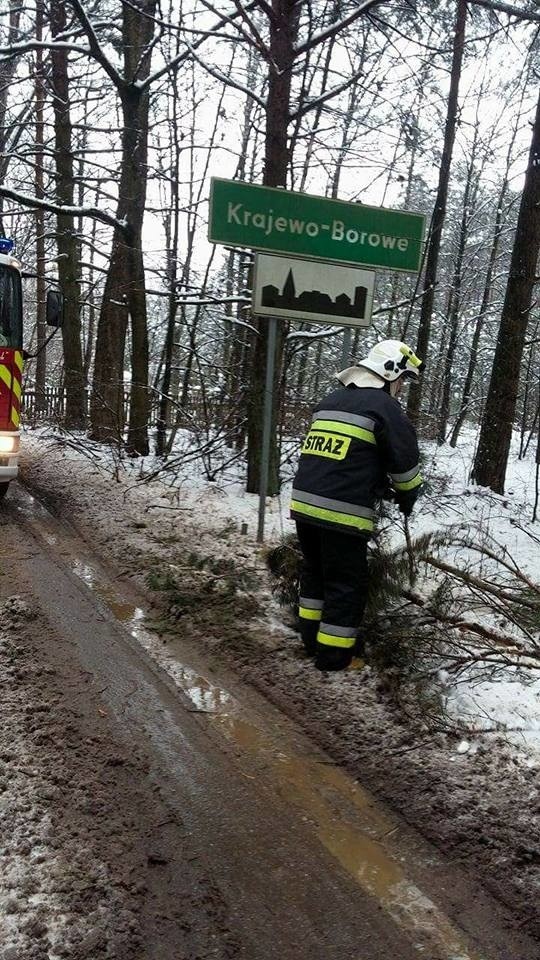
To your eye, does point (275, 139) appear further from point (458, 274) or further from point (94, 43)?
point (458, 274)

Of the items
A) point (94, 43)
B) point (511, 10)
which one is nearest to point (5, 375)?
point (94, 43)

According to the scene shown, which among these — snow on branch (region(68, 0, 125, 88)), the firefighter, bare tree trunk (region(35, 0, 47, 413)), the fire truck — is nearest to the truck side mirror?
the fire truck

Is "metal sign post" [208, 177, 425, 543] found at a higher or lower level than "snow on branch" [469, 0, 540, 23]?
lower

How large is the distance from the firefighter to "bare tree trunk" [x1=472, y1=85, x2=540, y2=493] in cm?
669

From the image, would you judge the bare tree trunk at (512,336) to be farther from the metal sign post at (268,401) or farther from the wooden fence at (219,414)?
the metal sign post at (268,401)

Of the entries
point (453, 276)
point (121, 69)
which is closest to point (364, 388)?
point (121, 69)

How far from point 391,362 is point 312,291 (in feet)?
7.27

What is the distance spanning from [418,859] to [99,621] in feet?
9.31

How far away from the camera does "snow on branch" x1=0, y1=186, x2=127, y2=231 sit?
948cm

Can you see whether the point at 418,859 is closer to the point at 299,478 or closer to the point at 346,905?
the point at 346,905

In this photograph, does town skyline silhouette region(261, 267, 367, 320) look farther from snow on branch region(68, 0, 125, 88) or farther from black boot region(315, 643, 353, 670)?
snow on branch region(68, 0, 125, 88)

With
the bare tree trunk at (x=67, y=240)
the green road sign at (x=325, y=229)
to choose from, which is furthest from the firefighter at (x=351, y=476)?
the bare tree trunk at (x=67, y=240)

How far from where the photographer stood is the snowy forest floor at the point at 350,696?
2760mm

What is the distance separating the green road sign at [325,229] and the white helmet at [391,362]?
211cm
